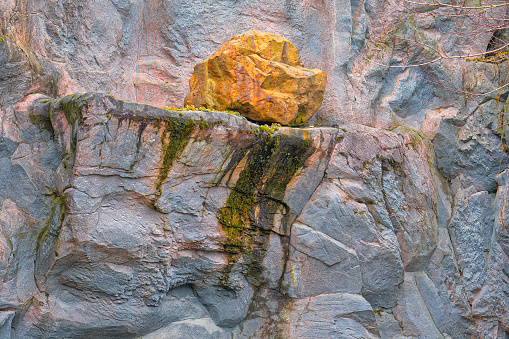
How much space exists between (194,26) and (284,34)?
4.82 feet

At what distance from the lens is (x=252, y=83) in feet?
19.5

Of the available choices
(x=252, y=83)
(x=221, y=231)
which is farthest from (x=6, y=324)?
(x=252, y=83)

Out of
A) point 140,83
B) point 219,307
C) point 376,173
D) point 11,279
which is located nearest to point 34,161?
point 11,279

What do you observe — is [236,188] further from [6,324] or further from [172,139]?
[6,324]

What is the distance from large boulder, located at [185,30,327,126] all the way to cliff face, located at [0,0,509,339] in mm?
533

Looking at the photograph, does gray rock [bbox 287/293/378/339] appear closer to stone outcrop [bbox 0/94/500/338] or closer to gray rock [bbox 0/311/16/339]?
stone outcrop [bbox 0/94/500/338]

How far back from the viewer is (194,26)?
280 inches

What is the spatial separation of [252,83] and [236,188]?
1424 mm

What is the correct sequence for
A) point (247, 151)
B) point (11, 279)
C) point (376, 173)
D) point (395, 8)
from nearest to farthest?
point (11, 279) → point (247, 151) → point (376, 173) → point (395, 8)

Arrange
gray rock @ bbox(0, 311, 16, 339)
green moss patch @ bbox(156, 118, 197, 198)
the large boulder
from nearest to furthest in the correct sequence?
gray rock @ bbox(0, 311, 16, 339) < green moss patch @ bbox(156, 118, 197, 198) < the large boulder

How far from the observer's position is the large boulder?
5918 mm

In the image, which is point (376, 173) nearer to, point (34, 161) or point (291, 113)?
point (291, 113)

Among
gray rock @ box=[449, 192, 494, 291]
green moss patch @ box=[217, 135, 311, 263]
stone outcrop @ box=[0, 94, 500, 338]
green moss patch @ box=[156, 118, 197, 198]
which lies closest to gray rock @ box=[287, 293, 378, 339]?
stone outcrop @ box=[0, 94, 500, 338]

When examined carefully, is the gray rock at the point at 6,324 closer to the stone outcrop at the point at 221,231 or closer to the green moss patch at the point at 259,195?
the stone outcrop at the point at 221,231
